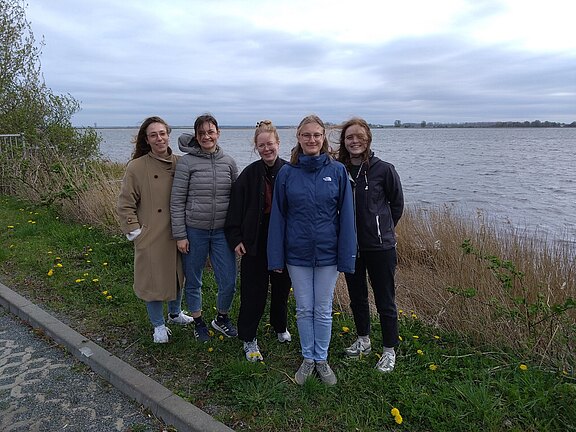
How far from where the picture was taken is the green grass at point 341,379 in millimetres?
3033

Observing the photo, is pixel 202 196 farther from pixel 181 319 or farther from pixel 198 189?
pixel 181 319

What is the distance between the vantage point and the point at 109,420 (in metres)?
3.09

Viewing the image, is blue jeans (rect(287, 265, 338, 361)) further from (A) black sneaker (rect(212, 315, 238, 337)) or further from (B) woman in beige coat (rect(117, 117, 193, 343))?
(B) woman in beige coat (rect(117, 117, 193, 343))

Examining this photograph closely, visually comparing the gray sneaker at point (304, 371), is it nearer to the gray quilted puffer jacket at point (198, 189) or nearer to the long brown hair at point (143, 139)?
the gray quilted puffer jacket at point (198, 189)

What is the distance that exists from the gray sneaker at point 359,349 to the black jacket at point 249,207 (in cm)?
112

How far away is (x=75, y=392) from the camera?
3.40m

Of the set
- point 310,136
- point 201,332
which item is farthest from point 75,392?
point 310,136

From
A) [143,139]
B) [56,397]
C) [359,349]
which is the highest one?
[143,139]

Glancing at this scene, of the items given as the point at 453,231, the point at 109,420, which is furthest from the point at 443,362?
the point at 453,231

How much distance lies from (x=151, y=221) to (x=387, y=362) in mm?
2176

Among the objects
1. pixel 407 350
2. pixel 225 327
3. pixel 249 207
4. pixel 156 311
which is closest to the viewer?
pixel 249 207

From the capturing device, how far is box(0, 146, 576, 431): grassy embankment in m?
3.08

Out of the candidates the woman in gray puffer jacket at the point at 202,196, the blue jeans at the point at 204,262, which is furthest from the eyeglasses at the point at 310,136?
the blue jeans at the point at 204,262

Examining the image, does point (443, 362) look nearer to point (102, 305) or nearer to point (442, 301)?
point (442, 301)
